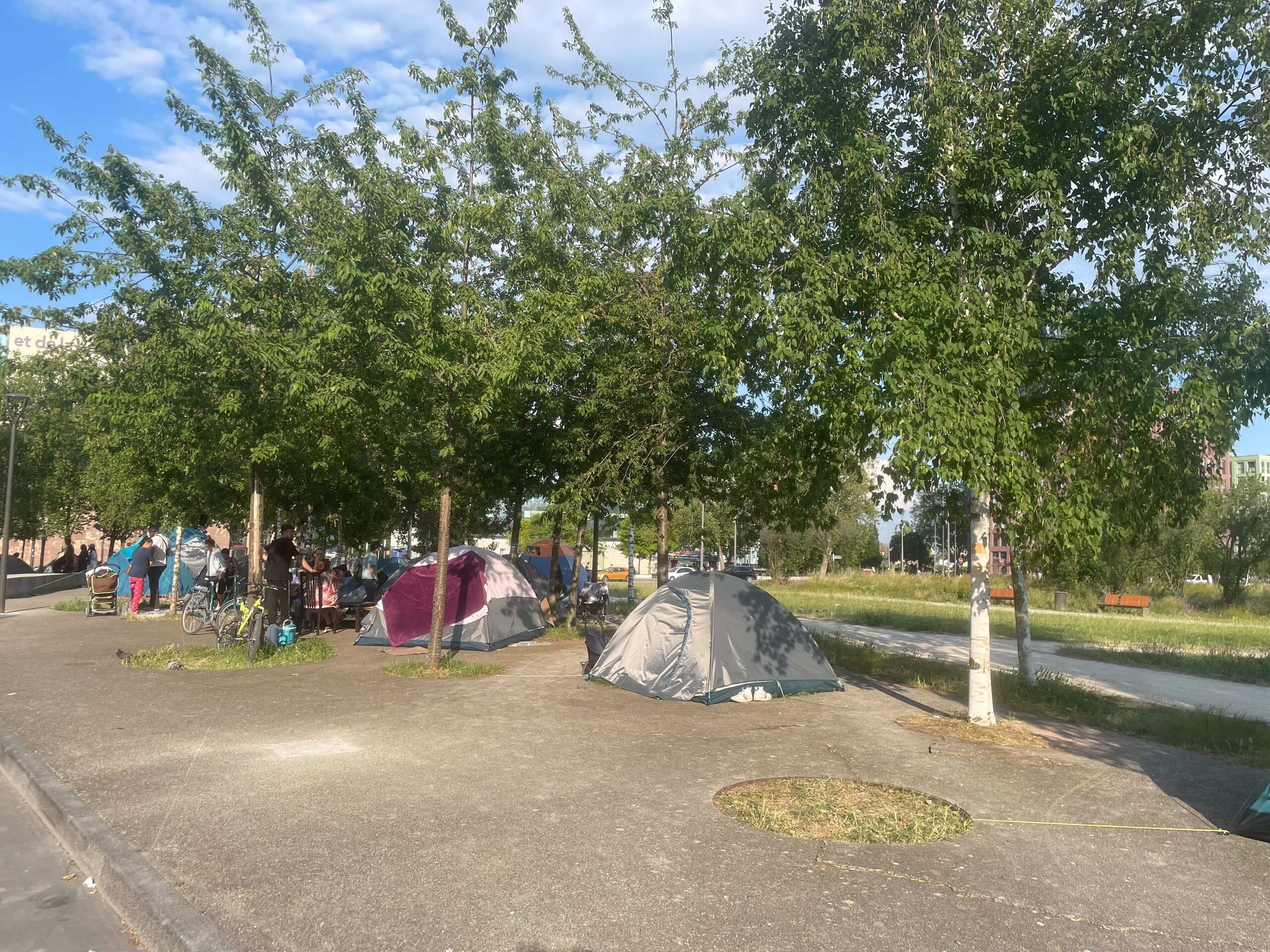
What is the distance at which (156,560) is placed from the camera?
22.6 metres

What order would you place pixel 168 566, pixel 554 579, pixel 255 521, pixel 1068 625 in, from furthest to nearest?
pixel 1068 625 < pixel 168 566 < pixel 554 579 < pixel 255 521

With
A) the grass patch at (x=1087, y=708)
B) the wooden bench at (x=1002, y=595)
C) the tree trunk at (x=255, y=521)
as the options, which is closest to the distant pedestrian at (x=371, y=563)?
the tree trunk at (x=255, y=521)

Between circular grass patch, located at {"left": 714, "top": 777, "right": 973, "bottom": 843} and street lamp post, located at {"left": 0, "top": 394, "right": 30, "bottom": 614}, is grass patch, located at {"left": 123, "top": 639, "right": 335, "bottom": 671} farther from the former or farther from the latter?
street lamp post, located at {"left": 0, "top": 394, "right": 30, "bottom": 614}

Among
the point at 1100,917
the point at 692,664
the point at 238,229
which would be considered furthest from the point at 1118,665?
the point at 238,229

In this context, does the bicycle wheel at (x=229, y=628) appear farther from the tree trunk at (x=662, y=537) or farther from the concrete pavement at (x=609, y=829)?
the tree trunk at (x=662, y=537)

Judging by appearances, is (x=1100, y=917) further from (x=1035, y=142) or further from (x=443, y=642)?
(x=443, y=642)

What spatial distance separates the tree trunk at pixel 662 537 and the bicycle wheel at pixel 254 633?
20.7ft

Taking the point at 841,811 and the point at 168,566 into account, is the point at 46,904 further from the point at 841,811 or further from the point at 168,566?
the point at 168,566

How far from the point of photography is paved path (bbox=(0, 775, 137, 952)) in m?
4.58

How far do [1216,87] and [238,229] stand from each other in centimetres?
1336

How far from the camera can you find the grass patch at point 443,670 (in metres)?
13.1

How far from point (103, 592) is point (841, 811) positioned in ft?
66.2

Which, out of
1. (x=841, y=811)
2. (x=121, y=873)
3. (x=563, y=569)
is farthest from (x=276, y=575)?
(x=563, y=569)

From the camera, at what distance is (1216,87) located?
9.37 metres
